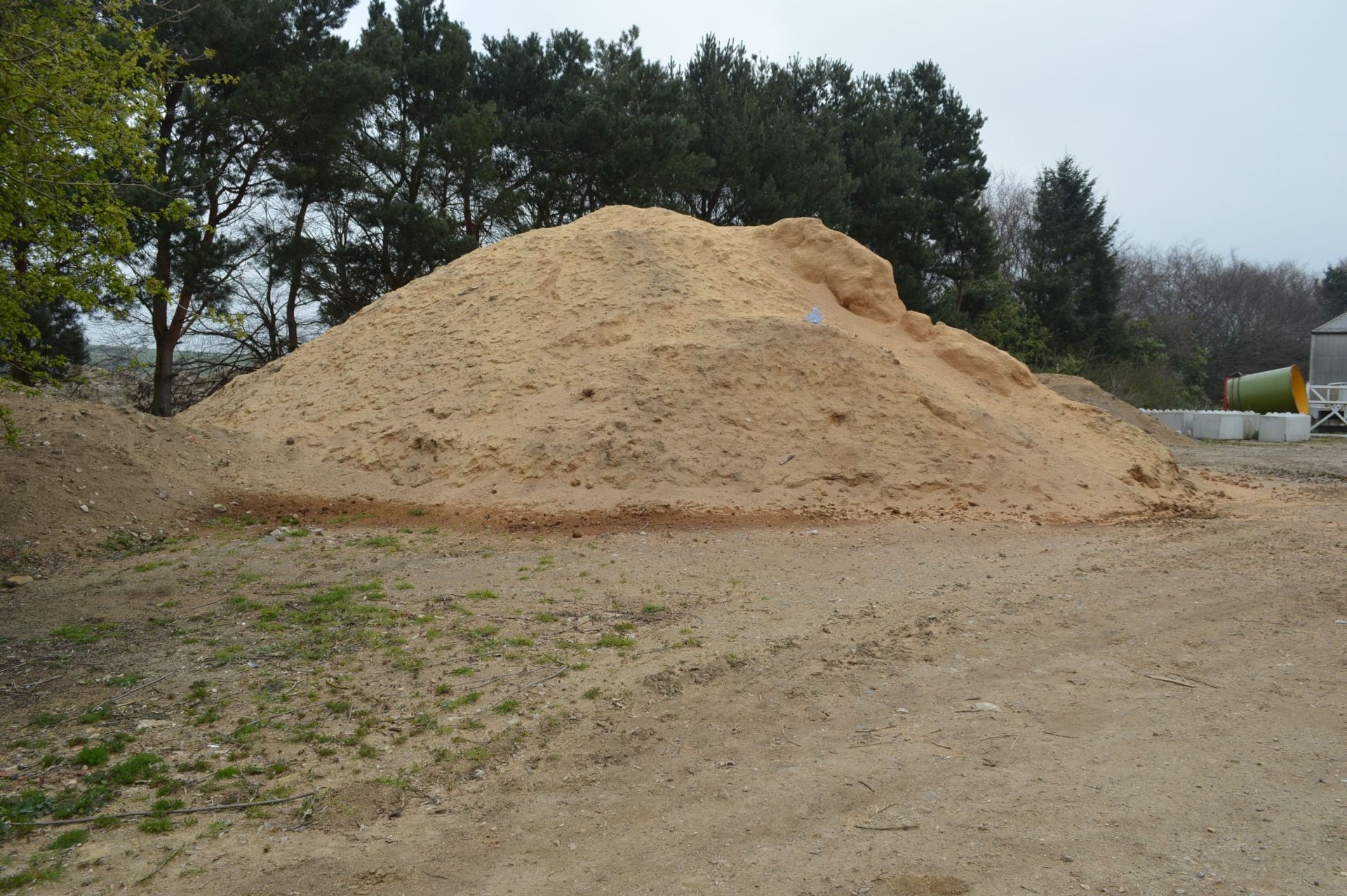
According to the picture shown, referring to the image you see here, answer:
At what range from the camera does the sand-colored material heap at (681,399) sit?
9273 mm

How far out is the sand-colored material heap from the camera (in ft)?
30.4

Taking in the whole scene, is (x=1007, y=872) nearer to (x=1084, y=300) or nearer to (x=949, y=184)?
(x=949, y=184)

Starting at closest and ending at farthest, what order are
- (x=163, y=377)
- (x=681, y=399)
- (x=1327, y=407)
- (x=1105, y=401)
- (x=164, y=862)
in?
(x=164, y=862), (x=681, y=399), (x=163, y=377), (x=1105, y=401), (x=1327, y=407)

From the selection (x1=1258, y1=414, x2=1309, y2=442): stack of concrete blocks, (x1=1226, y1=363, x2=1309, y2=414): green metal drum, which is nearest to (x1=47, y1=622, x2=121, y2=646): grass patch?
(x1=1258, y1=414, x2=1309, y2=442): stack of concrete blocks

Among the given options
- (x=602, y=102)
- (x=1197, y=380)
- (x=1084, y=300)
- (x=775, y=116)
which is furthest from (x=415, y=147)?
(x=1197, y=380)

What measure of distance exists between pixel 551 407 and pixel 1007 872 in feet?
24.7

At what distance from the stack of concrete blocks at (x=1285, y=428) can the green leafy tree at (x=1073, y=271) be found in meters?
9.59

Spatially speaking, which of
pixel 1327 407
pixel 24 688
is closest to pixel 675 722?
pixel 24 688

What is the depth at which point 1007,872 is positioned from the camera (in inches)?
121

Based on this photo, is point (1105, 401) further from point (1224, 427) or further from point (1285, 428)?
point (1285, 428)

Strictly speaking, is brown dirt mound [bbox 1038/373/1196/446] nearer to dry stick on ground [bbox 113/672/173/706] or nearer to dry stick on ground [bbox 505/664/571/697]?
dry stick on ground [bbox 505/664/571/697]

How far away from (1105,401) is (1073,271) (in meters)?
14.6

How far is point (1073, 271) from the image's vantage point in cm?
3216

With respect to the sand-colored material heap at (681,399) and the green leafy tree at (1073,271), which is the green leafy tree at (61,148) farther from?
the green leafy tree at (1073,271)
